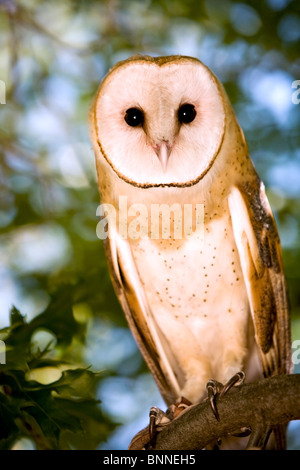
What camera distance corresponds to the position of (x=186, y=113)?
5.03 feet

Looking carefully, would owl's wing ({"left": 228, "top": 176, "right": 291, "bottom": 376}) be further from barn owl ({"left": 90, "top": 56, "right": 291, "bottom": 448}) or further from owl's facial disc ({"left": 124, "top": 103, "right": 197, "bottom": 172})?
owl's facial disc ({"left": 124, "top": 103, "right": 197, "bottom": 172})

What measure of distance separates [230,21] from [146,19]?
41cm

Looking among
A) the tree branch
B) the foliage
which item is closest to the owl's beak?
the foliage

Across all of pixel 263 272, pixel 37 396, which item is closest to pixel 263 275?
pixel 263 272

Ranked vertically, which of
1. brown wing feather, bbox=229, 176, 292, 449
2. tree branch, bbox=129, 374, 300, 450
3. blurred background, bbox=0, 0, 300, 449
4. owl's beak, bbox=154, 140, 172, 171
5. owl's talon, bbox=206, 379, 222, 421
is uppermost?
blurred background, bbox=0, 0, 300, 449

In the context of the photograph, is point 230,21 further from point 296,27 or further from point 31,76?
point 31,76

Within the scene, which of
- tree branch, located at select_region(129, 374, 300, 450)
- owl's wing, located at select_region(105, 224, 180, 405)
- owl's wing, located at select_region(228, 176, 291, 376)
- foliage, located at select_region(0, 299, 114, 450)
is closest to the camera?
tree branch, located at select_region(129, 374, 300, 450)

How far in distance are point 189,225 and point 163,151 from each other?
0.83ft

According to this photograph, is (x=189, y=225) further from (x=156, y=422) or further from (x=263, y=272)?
(x=156, y=422)

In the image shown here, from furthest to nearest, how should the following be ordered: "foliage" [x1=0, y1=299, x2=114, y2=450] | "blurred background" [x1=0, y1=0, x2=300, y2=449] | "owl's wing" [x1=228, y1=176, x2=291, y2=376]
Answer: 1. "blurred background" [x1=0, y1=0, x2=300, y2=449]
2. "owl's wing" [x1=228, y1=176, x2=291, y2=376]
3. "foliage" [x1=0, y1=299, x2=114, y2=450]

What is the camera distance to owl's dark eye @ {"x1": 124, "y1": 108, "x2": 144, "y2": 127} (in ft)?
5.02

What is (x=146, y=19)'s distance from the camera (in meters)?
2.74

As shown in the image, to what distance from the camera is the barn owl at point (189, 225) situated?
1.53 meters
